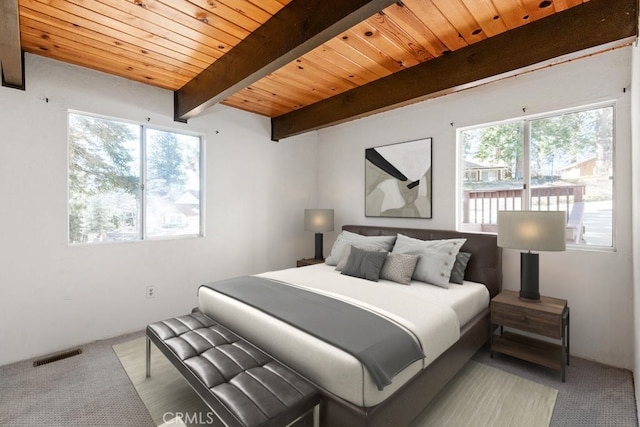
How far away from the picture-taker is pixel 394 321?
70.7 inches

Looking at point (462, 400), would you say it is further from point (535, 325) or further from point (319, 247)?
point (319, 247)

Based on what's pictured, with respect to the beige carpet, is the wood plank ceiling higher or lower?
higher

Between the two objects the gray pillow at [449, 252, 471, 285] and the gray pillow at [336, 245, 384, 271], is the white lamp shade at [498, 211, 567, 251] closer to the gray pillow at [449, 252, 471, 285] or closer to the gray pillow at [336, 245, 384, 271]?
the gray pillow at [449, 252, 471, 285]

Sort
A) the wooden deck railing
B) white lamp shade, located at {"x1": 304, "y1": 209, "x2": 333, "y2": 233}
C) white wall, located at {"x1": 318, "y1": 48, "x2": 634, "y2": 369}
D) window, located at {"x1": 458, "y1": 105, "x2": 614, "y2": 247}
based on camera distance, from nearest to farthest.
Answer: white wall, located at {"x1": 318, "y1": 48, "x2": 634, "y2": 369} → window, located at {"x1": 458, "y1": 105, "x2": 614, "y2": 247} → the wooden deck railing → white lamp shade, located at {"x1": 304, "y1": 209, "x2": 333, "y2": 233}

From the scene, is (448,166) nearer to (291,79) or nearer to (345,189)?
(345,189)

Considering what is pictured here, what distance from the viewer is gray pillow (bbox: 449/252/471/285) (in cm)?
279

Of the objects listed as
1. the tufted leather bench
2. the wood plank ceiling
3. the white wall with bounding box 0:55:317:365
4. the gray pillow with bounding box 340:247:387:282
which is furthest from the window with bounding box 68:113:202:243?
the gray pillow with bounding box 340:247:387:282

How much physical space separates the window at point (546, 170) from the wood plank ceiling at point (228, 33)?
1.16 metres

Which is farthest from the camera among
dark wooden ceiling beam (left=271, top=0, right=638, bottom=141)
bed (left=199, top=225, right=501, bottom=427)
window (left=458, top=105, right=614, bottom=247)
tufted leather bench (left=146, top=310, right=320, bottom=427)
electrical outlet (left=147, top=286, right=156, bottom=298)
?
electrical outlet (left=147, top=286, right=156, bottom=298)

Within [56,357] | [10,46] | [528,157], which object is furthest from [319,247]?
[10,46]

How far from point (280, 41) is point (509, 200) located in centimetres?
Result: 257

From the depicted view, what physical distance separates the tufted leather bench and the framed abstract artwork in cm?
244

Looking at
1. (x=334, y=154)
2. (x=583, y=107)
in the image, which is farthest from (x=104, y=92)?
(x=583, y=107)

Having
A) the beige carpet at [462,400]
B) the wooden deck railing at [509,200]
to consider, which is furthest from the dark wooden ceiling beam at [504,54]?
the beige carpet at [462,400]
